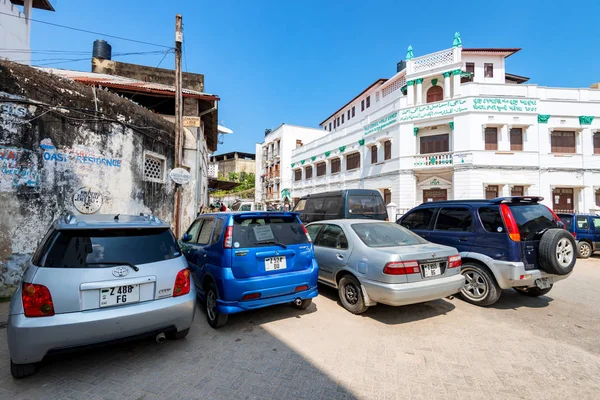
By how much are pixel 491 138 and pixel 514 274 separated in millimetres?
18577

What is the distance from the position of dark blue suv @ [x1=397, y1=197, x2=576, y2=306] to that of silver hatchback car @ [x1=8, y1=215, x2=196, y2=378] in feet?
15.2

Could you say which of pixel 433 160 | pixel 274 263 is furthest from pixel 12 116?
pixel 433 160

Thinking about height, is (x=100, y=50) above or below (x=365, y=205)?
above

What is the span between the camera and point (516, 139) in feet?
63.6

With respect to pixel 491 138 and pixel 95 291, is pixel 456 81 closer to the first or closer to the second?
pixel 491 138

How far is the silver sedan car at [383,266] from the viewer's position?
3980mm

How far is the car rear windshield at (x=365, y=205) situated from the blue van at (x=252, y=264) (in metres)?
4.48

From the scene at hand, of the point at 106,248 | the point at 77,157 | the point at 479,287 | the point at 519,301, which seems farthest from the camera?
the point at 77,157

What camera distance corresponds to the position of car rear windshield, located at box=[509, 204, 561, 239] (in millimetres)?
4617

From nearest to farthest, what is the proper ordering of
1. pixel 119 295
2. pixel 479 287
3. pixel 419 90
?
pixel 119 295 < pixel 479 287 < pixel 419 90

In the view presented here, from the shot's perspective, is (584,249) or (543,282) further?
(584,249)

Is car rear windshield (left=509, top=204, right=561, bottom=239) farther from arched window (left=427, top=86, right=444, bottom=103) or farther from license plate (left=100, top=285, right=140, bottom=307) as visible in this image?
arched window (left=427, top=86, right=444, bottom=103)

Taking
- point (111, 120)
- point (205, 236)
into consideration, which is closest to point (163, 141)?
point (111, 120)

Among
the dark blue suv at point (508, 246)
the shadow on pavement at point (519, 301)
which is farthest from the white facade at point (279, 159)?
the dark blue suv at point (508, 246)
